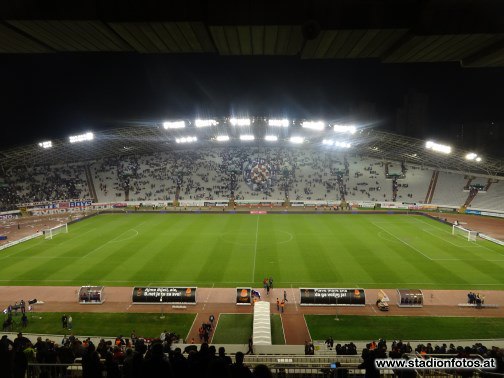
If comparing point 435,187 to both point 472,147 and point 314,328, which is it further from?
point 314,328

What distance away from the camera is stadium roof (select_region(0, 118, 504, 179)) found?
61375mm

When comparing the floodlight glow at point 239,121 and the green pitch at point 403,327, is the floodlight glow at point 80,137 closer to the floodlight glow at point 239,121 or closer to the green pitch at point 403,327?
the floodlight glow at point 239,121

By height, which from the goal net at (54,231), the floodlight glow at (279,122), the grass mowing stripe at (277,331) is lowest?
the grass mowing stripe at (277,331)

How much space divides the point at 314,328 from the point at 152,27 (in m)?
23.6

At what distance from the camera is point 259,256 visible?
38688 millimetres

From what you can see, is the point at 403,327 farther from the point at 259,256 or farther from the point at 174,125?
the point at 174,125

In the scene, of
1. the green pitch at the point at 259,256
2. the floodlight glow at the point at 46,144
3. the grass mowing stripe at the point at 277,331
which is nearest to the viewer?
the grass mowing stripe at the point at 277,331

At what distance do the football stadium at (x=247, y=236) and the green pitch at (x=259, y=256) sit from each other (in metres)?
0.30

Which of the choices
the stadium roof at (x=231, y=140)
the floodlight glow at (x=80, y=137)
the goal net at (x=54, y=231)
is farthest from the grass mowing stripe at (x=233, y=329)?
the floodlight glow at (x=80, y=137)

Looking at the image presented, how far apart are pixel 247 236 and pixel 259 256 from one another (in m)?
9.15

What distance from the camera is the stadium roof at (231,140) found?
61375 mm

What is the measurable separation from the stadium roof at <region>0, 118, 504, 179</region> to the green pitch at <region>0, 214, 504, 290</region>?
15.4 meters

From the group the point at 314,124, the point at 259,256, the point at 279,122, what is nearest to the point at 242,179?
the point at 279,122

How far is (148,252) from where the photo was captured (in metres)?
40.6
